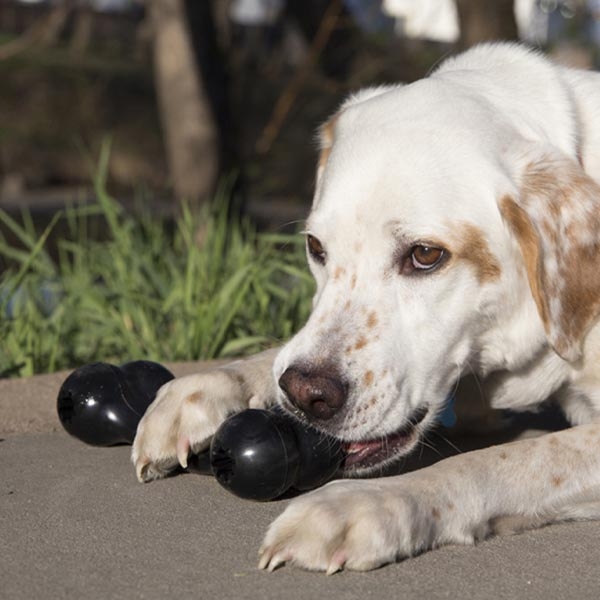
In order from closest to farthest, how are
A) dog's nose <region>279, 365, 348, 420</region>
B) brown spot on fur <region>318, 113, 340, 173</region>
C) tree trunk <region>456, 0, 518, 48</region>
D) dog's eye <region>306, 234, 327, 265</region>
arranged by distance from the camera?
dog's nose <region>279, 365, 348, 420</region>, dog's eye <region>306, 234, 327, 265</region>, brown spot on fur <region>318, 113, 340, 173</region>, tree trunk <region>456, 0, 518, 48</region>

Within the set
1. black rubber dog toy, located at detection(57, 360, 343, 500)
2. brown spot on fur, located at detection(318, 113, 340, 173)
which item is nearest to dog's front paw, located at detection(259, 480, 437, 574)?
black rubber dog toy, located at detection(57, 360, 343, 500)

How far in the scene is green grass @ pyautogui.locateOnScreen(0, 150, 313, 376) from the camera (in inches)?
178

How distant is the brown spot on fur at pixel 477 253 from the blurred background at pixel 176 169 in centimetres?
131

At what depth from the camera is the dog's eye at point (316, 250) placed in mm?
3006

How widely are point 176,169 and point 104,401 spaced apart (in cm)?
465

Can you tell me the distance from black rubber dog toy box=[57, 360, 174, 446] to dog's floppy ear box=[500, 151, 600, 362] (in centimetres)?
110

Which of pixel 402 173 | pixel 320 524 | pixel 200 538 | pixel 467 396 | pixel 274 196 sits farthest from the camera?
pixel 274 196

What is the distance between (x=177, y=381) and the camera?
9.76 ft

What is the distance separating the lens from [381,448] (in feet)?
9.20

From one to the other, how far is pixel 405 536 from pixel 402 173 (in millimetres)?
951

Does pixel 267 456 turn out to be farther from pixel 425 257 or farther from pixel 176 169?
pixel 176 169

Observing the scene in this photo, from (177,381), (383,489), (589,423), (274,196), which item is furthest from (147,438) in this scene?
(274,196)

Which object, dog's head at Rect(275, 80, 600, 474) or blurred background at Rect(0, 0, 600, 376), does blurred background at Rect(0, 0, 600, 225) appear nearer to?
blurred background at Rect(0, 0, 600, 376)

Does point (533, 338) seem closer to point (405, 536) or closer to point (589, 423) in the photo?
point (589, 423)
